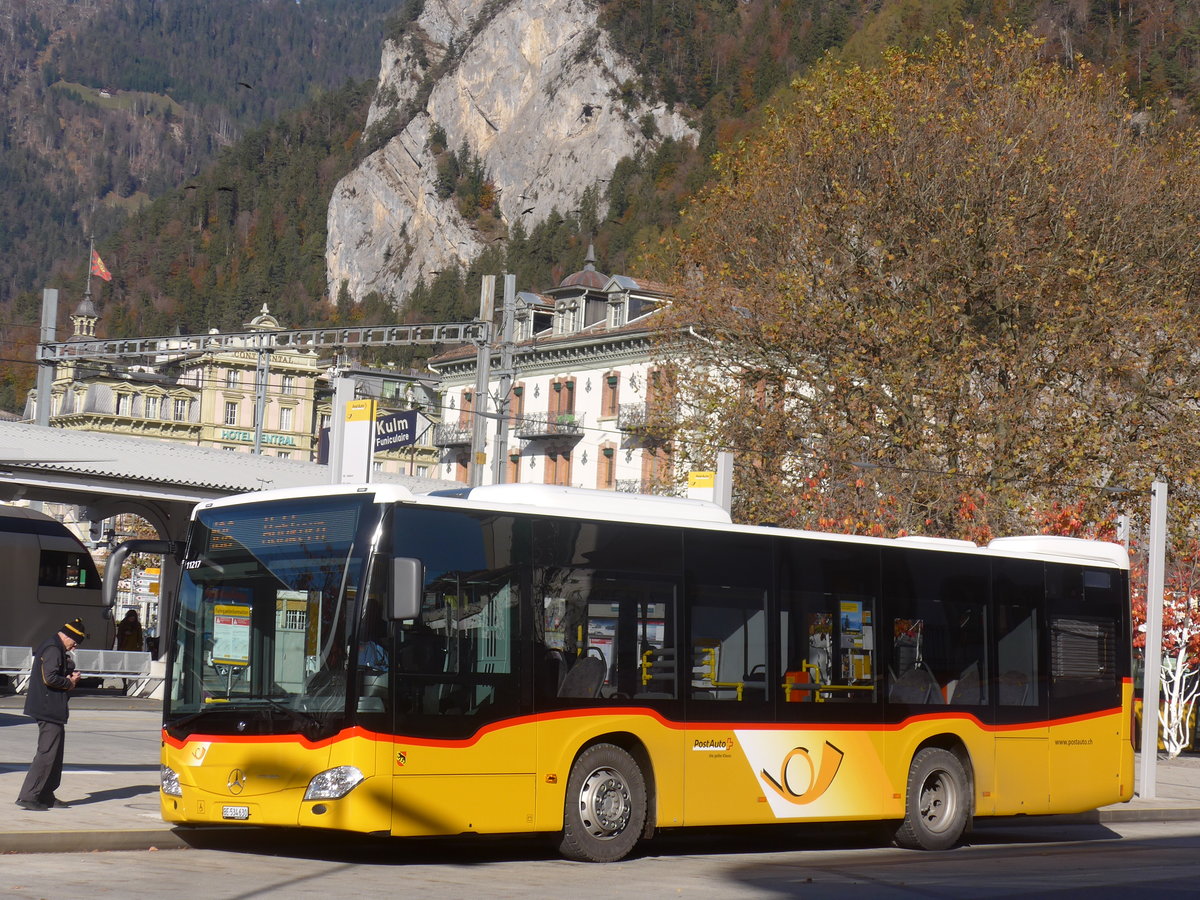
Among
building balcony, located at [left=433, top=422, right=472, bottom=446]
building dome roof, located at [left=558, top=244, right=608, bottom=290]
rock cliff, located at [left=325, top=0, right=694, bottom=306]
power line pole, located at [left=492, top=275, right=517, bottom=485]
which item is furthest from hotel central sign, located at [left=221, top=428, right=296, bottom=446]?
power line pole, located at [left=492, top=275, right=517, bottom=485]

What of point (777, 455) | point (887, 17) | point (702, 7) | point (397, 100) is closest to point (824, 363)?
point (777, 455)

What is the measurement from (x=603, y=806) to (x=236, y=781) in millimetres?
2729

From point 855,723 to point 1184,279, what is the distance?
65.4 ft

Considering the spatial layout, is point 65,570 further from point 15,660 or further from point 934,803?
point 934,803

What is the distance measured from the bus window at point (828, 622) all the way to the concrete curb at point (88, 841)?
5.04 metres

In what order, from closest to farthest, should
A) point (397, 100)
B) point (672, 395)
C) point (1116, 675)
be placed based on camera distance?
point (1116, 675), point (672, 395), point (397, 100)

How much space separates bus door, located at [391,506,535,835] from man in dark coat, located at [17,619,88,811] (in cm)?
315

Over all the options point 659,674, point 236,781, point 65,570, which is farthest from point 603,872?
point 65,570

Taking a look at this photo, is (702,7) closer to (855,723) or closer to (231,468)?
(231,468)

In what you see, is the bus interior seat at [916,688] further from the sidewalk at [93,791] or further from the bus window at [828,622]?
the sidewalk at [93,791]

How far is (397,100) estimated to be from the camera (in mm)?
181000

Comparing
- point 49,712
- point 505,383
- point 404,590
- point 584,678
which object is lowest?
point 49,712

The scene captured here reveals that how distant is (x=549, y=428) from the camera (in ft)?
240

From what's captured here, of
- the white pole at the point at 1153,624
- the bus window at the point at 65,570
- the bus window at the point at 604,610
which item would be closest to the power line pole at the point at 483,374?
the bus window at the point at 65,570
